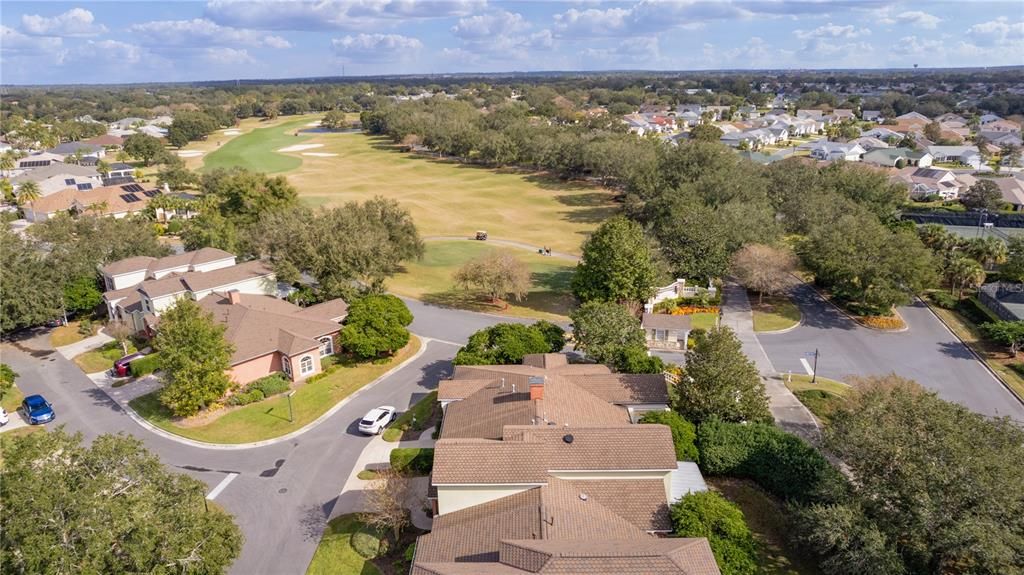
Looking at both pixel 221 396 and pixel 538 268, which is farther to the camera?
pixel 538 268

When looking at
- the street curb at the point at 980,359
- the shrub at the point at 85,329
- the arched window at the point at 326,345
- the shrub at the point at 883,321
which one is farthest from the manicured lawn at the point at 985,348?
the shrub at the point at 85,329

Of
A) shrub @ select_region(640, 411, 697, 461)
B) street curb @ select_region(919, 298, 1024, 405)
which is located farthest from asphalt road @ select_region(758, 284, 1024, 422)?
shrub @ select_region(640, 411, 697, 461)

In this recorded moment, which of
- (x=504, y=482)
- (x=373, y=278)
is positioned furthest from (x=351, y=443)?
(x=373, y=278)

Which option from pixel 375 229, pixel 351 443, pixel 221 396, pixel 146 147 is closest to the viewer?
pixel 351 443

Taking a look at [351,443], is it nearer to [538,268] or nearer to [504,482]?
[504,482]

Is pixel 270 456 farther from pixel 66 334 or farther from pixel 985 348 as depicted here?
pixel 985 348

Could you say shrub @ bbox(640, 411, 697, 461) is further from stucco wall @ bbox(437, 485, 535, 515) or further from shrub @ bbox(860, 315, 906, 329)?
shrub @ bbox(860, 315, 906, 329)

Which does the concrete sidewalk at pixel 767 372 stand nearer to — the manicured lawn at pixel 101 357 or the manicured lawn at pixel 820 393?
the manicured lawn at pixel 820 393
